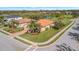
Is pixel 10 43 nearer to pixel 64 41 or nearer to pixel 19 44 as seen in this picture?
pixel 19 44

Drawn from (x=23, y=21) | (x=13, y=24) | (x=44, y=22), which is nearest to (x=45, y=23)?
(x=44, y=22)

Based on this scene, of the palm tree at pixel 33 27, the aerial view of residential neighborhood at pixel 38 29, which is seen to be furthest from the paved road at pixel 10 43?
the palm tree at pixel 33 27

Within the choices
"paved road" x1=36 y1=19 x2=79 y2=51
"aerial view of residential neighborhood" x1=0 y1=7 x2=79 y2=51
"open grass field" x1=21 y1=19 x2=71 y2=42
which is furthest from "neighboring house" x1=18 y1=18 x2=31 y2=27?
"paved road" x1=36 y1=19 x2=79 y2=51

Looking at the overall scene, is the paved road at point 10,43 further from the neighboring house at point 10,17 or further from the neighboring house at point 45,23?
the neighboring house at point 45,23

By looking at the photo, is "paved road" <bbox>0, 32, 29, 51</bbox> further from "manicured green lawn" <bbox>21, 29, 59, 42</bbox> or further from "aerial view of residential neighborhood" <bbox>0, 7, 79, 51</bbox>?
"manicured green lawn" <bbox>21, 29, 59, 42</bbox>

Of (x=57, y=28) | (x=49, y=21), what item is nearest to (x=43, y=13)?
(x=49, y=21)
